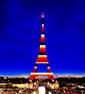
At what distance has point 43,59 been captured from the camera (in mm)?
48219

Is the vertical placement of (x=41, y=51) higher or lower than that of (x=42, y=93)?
higher

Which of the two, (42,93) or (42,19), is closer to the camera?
(42,93)

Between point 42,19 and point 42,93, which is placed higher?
point 42,19

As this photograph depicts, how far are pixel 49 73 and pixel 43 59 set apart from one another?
2.81 m

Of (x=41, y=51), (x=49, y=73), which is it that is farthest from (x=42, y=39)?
(x=49, y=73)

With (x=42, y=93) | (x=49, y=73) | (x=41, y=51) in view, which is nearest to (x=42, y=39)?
(x=41, y=51)

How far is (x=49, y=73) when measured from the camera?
4800 cm

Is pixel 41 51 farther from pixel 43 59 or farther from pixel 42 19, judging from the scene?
pixel 42 19

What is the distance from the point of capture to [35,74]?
4916cm

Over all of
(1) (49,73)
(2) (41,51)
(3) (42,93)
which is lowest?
(3) (42,93)

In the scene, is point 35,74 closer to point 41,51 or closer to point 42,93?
point 41,51

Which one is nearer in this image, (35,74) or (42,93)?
(42,93)

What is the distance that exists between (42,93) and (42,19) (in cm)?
2447

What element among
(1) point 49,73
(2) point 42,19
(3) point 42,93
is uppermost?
(2) point 42,19
